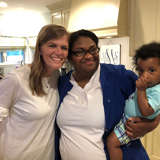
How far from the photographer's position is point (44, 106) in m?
1.19

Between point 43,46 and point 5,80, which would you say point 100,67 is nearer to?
point 43,46

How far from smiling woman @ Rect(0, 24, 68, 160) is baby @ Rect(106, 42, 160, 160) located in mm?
394

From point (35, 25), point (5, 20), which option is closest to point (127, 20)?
point (35, 25)

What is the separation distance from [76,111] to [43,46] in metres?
0.43

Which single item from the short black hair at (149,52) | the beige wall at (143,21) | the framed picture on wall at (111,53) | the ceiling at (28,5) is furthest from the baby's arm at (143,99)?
the ceiling at (28,5)

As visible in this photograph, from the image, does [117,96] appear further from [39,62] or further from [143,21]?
[143,21]

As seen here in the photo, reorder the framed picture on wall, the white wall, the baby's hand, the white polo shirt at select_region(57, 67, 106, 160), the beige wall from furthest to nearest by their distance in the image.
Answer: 1. the white wall
2. the framed picture on wall
3. the beige wall
4. the white polo shirt at select_region(57, 67, 106, 160)
5. the baby's hand

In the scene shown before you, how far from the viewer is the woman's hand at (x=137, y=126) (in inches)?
41.4

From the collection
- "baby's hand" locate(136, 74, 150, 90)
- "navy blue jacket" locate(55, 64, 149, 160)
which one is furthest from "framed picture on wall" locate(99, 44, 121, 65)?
"baby's hand" locate(136, 74, 150, 90)

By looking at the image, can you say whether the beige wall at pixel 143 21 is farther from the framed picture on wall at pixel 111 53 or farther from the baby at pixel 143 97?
the baby at pixel 143 97

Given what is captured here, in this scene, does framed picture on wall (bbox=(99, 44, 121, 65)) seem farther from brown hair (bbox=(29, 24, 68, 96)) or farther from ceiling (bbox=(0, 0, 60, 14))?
brown hair (bbox=(29, 24, 68, 96))

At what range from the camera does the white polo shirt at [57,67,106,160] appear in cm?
111

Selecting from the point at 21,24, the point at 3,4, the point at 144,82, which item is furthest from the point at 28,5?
the point at 144,82

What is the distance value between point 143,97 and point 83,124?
13.8 inches
